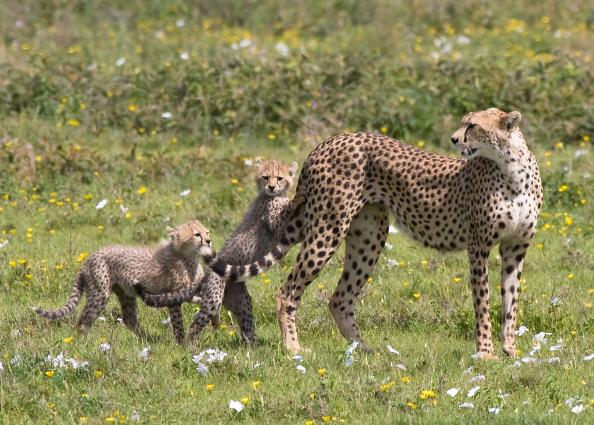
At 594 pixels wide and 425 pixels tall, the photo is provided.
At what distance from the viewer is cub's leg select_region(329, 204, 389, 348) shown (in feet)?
27.9

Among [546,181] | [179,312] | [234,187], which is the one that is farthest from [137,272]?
[546,181]

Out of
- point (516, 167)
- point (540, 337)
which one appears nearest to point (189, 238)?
point (516, 167)

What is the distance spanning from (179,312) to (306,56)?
6.19 meters

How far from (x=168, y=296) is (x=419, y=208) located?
1.64m

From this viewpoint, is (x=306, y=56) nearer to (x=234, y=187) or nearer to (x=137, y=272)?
(x=234, y=187)

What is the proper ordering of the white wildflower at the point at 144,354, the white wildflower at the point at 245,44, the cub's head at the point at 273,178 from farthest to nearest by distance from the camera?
the white wildflower at the point at 245,44 → the cub's head at the point at 273,178 → the white wildflower at the point at 144,354

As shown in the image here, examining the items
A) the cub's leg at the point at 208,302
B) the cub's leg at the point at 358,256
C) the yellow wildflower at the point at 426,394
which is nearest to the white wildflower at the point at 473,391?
the yellow wildflower at the point at 426,394

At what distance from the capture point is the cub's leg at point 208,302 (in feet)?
26.3

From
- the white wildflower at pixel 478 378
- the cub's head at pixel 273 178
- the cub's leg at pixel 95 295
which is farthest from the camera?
the cub's head at pixel 273 178

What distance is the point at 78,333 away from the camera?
26.9ft

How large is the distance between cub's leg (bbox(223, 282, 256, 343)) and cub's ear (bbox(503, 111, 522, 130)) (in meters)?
1.91

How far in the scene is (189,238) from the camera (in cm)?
823

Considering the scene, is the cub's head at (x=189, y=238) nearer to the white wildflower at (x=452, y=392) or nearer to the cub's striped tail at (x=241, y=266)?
the cub's striped tail at (x=241, y=266)

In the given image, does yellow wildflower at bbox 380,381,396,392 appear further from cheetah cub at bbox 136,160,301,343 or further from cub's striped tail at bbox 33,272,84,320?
cub's striped tail at bbox 33,272,84,320
